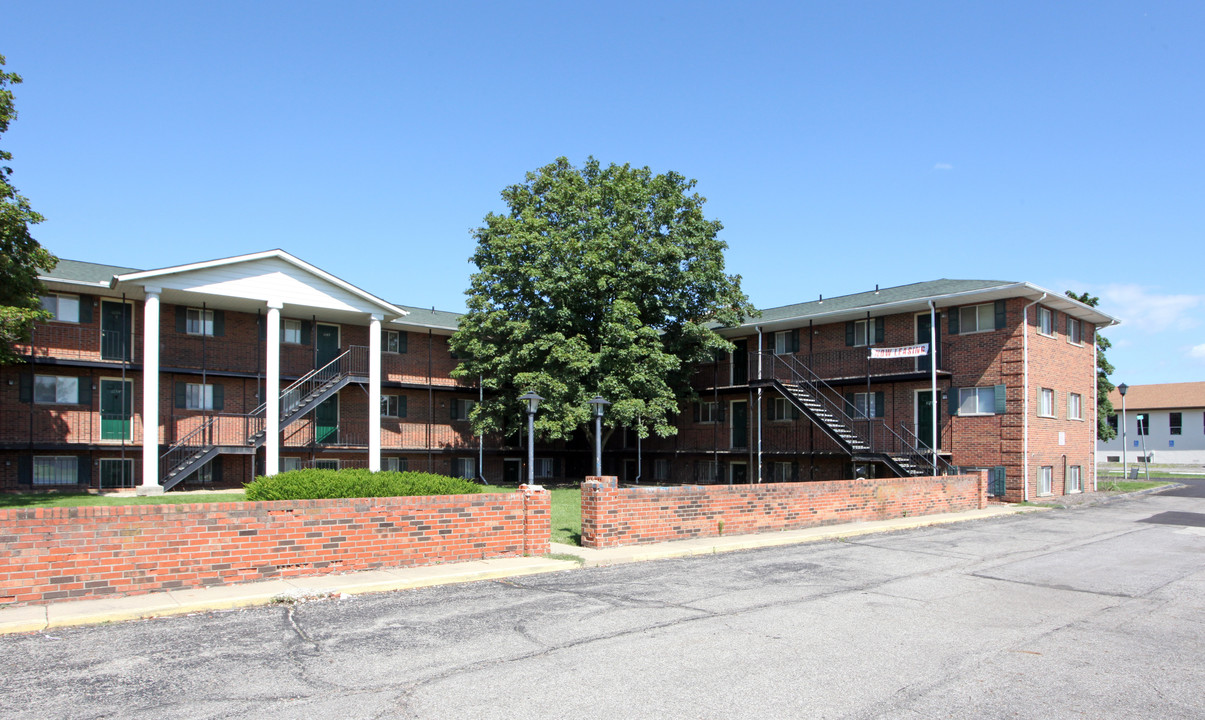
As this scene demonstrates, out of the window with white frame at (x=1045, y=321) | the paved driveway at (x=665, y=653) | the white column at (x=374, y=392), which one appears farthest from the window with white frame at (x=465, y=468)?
the paved driveway at (x=665, y=653)

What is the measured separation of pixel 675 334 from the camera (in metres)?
31.0

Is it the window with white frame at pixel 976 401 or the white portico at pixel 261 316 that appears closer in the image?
the white portico at pixel 261 316

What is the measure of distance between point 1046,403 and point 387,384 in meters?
24.4

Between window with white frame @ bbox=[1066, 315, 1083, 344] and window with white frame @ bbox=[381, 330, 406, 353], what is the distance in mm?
25836

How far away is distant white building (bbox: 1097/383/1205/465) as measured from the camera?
6531cm

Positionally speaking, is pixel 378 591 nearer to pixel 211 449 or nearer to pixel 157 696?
pixel 157 696

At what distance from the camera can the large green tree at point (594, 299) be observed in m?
27.7

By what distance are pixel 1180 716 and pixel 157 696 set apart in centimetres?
731

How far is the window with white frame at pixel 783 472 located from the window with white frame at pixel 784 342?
4.55 metres

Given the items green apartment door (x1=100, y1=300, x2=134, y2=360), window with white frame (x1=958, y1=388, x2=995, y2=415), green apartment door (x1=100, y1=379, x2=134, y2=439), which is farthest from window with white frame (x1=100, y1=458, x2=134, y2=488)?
window with white frame (x1=958, y1=388, x2=995, y2=415)

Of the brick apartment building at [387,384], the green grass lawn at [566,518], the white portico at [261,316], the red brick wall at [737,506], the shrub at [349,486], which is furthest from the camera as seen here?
the brick apartment building at [387,384]

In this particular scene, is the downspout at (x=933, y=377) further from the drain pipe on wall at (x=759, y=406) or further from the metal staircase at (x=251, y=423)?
the metal staircase at (x=251, y=423)

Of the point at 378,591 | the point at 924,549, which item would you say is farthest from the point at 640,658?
the point at 924,549

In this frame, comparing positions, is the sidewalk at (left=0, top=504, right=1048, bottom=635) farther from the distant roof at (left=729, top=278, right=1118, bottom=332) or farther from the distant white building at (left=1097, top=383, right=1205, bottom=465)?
the distant white building at (left=1097, top=383, right=1205, bottom=465)
